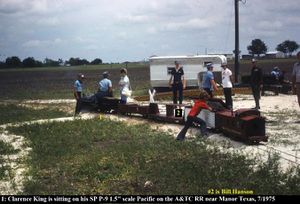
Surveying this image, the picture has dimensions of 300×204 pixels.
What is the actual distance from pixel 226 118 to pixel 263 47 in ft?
408

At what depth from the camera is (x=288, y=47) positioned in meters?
144

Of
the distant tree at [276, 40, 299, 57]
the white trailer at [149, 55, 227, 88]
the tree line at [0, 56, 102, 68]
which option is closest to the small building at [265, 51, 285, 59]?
the distant tree at [276, 40, 299, 57]

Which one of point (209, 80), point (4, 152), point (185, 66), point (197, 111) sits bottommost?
point (4, 152)

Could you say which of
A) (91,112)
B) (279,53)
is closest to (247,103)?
(91,112)

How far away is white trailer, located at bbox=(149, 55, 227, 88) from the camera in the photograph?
26.9m

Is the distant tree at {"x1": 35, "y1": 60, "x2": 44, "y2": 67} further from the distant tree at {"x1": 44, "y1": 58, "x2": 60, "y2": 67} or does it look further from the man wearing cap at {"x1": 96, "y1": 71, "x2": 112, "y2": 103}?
the man wearing cap at {"x1": 96, "y1": 71, "x2": 112, "y2": 103}

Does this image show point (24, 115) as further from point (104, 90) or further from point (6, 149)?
point (6, 149)

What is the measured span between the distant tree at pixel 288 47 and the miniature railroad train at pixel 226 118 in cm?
13382

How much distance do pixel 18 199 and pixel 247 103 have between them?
14.7 meters

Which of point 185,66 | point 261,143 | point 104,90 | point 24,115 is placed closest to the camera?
point 261,143

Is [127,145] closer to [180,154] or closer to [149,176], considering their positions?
[180,154]

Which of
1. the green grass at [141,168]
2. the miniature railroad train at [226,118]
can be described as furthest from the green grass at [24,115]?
the green grass at [141,168]

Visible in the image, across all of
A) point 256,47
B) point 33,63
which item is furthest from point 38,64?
point 256,47

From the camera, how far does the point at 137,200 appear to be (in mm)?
7008
